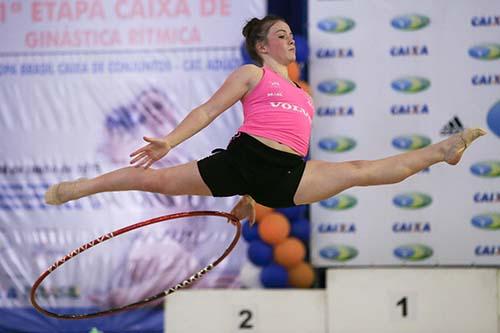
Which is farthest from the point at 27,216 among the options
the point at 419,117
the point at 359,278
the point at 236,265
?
the point at 419,117

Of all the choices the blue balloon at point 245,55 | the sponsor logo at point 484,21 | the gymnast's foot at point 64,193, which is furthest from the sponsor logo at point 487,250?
the gymnast's foot at point 64,193

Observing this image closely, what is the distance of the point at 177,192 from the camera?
13.7 feet

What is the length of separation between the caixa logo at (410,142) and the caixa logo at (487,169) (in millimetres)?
450

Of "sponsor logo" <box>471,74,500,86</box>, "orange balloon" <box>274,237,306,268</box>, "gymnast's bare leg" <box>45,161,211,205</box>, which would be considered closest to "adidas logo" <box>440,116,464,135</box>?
"sponsor logo" <box>471,74,500,86</box>

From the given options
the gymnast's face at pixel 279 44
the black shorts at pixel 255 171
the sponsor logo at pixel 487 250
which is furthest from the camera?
the sponsor logo at pixel 487 250

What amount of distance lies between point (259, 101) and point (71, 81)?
12.2 feet

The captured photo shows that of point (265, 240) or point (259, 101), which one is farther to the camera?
point (265, 240)

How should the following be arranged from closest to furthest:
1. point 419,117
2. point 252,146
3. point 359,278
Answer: point 252,146 < point 359,278 < point 419,117

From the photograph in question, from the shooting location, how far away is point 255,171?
4.11 metres

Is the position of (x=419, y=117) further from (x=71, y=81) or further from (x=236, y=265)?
(x=71, y=81)

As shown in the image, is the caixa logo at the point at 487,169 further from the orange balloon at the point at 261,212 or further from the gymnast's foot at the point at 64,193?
the gymnast's foot at the point at 64,193

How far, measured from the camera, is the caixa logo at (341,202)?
280 inches

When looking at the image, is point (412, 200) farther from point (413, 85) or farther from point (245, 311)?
point (245, 311)

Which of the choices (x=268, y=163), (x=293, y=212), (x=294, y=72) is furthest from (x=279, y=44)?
(x=293, y=212)
